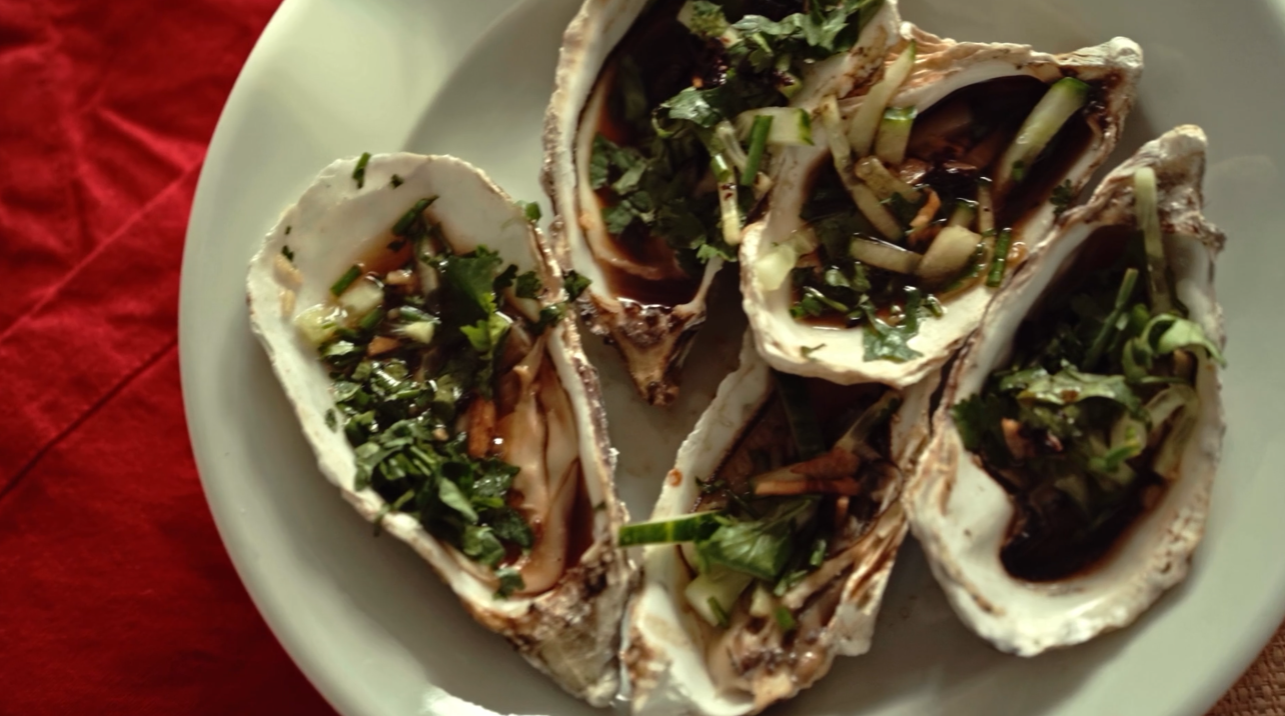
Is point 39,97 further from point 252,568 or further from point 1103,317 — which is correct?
point 1103,317

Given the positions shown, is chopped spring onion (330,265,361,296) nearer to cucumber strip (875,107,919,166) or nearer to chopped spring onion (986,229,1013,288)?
cucumber strip (875,107,919,166)

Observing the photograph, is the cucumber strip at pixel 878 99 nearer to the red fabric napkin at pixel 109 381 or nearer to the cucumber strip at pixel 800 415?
the cucumber strip at pixel 800 415

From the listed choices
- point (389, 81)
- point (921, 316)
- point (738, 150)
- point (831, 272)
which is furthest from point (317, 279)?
point (921, 316)

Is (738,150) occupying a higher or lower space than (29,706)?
higher

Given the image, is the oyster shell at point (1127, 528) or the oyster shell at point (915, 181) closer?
the oyster shell at point (1127, 528)

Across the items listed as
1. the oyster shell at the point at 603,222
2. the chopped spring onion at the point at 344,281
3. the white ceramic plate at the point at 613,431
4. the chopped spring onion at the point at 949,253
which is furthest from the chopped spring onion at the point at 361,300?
the chopped spring onion at the point at 949,253

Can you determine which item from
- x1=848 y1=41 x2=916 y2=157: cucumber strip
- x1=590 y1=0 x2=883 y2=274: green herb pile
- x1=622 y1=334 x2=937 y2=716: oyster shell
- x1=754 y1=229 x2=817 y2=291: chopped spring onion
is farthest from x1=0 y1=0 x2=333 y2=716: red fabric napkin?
x1=848 y1=41 x2=916 y2=157: cucumber strip
